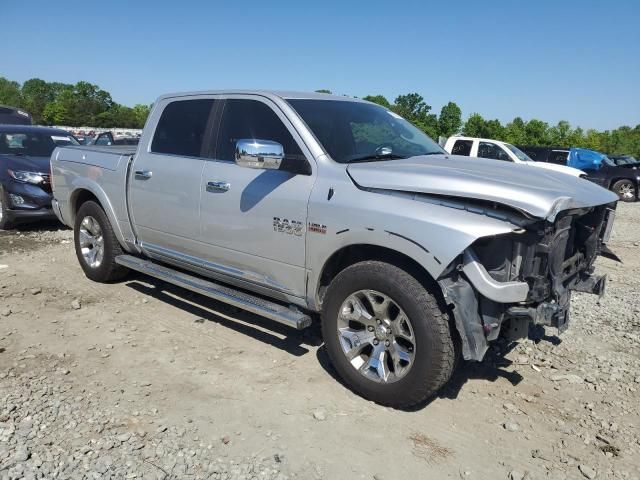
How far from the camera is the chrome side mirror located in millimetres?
3541

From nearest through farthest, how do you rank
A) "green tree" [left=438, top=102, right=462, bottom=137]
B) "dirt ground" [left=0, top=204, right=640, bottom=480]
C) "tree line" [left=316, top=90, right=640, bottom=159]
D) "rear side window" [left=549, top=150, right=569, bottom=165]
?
"dirt ground" [left=0, top=204, right=640, bottom=480] < "rear side window" [left=549, top=150, right=569, bottom=165] < "tree line" [left=316, top=90, right=640, bottom=159] < "green tree" [left=438, top=102, right=462, bottom=137]

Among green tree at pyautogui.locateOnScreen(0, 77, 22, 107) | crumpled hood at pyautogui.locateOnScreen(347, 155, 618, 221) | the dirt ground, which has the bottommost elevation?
the dirt ground

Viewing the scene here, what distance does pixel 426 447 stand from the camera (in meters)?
3.11

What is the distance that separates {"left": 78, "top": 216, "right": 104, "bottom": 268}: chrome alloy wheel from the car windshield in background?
14.1 ft

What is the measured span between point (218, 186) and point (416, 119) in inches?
→ 2027

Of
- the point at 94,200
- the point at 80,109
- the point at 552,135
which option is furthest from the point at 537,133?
the point at 80,109

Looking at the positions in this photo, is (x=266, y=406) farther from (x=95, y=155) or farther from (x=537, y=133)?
(x=537, y=133)

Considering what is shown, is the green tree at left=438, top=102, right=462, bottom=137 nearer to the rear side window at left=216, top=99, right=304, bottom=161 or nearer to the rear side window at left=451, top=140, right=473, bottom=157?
the rear side window at left=451, top=140, right=473, bottom=157

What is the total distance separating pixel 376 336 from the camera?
3473 mm

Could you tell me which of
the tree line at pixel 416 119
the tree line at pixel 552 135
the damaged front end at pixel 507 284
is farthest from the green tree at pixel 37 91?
the damaged front end at pixel 507 284

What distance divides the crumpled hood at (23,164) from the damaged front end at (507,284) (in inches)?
308

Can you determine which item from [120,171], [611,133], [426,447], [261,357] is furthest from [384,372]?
[611,133]

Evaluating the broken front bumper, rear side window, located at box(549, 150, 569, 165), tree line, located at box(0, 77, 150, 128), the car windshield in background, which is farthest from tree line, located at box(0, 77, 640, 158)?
the broken front bumper

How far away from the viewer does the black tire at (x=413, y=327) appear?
3146 millimetres
